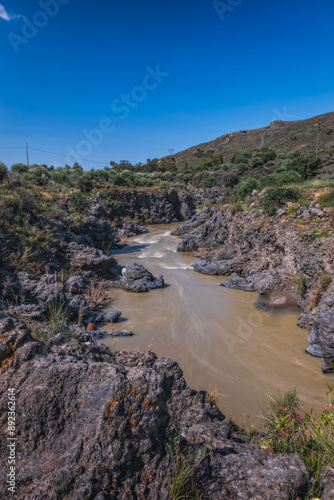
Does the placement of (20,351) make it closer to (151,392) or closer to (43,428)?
(43,428)

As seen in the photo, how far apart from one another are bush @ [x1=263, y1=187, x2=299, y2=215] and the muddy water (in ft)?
12.7

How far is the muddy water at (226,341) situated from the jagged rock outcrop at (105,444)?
1973mm

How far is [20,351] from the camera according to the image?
2428mm

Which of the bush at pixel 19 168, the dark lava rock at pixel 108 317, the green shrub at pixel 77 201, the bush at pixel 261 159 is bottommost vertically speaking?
the dark lava rock at pixel 108 317

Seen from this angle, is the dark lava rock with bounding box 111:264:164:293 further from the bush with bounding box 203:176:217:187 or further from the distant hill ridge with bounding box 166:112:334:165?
the distant hill ridge with bounding box 166:112:334:165

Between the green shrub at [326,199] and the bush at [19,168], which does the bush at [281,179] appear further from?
the bush at [19,168]

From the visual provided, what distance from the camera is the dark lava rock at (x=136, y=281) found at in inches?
370

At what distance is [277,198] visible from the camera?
1098cm

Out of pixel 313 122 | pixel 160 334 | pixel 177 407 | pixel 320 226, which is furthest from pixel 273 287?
pixel 313 122

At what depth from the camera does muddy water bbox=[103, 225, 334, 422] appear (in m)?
4.63

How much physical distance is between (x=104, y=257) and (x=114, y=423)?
28.7ft

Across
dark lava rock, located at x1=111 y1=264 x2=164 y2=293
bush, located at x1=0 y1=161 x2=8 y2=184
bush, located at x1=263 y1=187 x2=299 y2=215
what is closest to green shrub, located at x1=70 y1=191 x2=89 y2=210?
bush, located at x1=0 y1=161 x2=8 y2=184

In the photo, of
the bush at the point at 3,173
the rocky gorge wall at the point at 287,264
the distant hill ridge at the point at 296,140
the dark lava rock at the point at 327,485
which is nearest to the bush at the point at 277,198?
the rocky gorge wall at the point at 287,264

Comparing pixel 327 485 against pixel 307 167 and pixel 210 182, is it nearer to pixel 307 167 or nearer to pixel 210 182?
pixel 307 167
